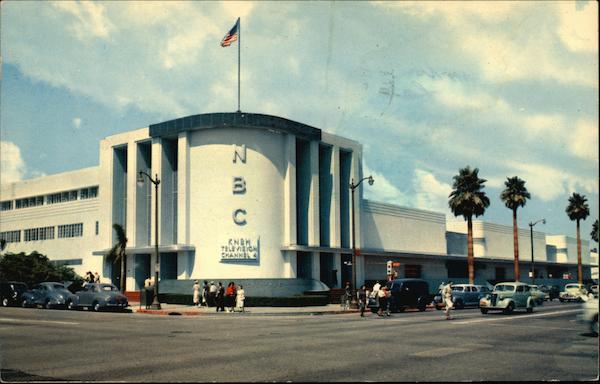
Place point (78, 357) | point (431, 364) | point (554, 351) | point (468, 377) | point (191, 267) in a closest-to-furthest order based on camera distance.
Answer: point (468, 377), point (431, 364), point (78, 357), point (554, 351), point (191, 267)

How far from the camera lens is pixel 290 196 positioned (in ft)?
179

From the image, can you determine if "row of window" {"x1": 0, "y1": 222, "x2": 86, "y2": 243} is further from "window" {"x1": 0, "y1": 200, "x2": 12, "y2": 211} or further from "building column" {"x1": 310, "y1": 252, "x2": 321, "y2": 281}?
"building column" {"x1": 310, "y1": 252, "x2": 321, "y2": 281}

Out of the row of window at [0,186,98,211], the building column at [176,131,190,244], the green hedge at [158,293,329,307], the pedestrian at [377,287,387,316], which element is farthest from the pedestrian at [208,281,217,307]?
the row of window at [0,186,98,211]

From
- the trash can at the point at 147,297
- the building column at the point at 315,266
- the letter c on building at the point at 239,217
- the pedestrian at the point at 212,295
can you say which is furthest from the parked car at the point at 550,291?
the trash can at the point at 147,297

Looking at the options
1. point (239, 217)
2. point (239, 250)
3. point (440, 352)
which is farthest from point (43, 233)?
point (440, 352)

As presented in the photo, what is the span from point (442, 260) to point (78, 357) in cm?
7103

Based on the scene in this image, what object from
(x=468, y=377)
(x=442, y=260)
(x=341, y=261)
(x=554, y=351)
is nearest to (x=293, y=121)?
(x=341, y=261)

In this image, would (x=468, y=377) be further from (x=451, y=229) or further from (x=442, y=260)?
(x=451, y=229)

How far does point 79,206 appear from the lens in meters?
65.5

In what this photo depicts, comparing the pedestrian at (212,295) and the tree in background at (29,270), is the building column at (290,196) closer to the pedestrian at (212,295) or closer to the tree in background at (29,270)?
the pedestrian at (212,295)

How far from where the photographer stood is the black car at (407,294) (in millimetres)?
37656

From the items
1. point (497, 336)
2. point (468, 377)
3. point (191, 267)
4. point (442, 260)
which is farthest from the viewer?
point (442, 260)

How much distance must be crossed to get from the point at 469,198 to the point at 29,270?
4296cm

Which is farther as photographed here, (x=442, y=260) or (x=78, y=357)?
(x=442, y=260)
